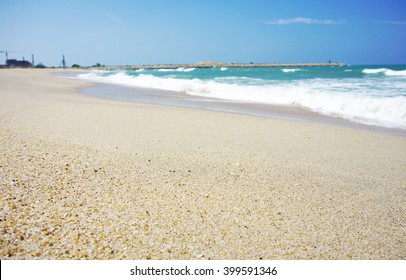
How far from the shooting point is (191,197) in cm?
257

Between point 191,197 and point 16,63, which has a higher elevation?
point 16,63

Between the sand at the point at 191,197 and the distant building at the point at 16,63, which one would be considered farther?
the distant building at the point at 16,63

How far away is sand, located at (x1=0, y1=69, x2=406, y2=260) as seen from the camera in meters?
1.90

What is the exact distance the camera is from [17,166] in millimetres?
2861

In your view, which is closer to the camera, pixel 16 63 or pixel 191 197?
pixel 191 197

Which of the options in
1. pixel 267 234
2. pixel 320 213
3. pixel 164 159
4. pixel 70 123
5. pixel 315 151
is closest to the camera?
pixel 267 234

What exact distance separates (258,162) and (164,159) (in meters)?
1.08

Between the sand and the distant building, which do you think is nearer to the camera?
the sand

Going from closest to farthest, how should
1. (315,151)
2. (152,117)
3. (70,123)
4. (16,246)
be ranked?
(16,246) < (315,151) < (70,123) < (152,117)

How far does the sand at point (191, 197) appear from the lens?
1.90 metres

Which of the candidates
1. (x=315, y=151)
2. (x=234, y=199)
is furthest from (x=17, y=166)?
(x=315, y=151)

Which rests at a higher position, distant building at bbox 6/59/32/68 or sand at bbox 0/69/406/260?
distant building at bbox 6/59/32/68

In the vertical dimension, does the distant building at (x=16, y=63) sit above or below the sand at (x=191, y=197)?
above
